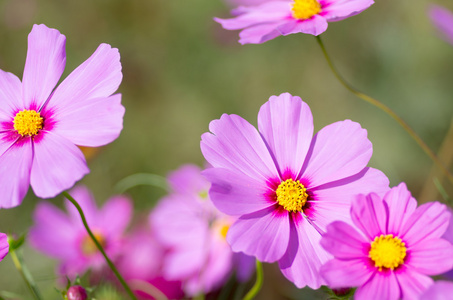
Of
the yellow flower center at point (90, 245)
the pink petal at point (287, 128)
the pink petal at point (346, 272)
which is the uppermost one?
the pink petal at point (287, 128)

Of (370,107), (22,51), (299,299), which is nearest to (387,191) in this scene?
(299,299)

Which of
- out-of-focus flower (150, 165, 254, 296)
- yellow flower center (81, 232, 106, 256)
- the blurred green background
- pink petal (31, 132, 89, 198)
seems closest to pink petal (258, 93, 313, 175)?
pink petal (31, 132, 89, 198)

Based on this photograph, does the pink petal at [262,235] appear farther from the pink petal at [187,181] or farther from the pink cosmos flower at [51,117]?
the pink petal at [187,181]

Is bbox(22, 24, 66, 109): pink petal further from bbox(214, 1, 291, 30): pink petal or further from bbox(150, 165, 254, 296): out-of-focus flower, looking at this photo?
bbox(150, 165, 254, 296): out-of-focus flower

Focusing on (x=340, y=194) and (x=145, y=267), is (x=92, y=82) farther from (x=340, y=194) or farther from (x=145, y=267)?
(x=145, y=267)

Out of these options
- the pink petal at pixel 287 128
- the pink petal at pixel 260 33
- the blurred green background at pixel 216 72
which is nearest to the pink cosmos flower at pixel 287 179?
the pink petal at pixel 287 128

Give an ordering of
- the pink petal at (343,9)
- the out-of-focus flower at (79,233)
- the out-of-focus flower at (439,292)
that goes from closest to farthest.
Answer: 1. the out-of-focus flower at (439,292)
2. the pink petal at (343,9)
3. the out-of-focus flower at (79,233)

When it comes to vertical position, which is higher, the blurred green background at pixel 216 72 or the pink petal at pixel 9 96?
the blurred green background at pixel 216 72

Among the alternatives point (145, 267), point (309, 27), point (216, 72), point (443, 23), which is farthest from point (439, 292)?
point (216, 72)
